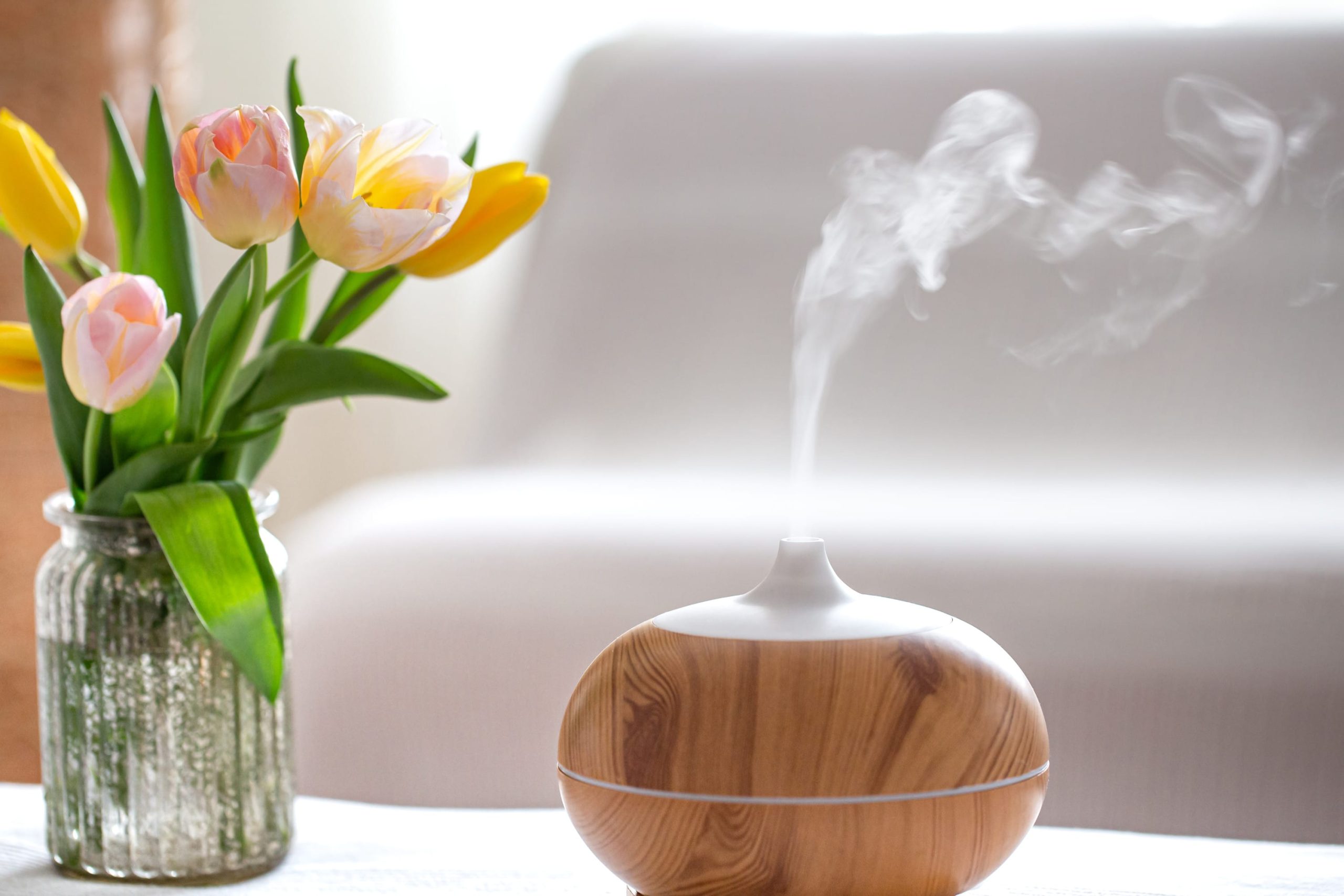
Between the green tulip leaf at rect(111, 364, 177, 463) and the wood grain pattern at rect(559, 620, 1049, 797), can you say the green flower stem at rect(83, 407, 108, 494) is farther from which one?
the wood grain pattern at rect(559, 620, 1049, 797)

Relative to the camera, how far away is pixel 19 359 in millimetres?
740

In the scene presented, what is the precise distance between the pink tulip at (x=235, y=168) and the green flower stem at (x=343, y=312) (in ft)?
0.57

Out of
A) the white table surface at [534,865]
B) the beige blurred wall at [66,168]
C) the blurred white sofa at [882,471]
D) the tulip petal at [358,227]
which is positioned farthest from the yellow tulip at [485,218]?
the beige blurred wall at [66,168]

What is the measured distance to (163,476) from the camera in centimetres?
71

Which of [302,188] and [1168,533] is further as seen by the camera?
[1168,533]

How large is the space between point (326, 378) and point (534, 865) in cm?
28

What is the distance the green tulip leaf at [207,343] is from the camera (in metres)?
0.66

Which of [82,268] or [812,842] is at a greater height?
[82,268]

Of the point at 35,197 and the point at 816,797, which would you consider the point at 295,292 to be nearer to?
the point at 35,197

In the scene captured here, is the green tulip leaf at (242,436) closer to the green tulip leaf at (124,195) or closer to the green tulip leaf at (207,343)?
the green tulip leaf at (207,343)

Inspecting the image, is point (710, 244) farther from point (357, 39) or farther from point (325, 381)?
point (325, 381)

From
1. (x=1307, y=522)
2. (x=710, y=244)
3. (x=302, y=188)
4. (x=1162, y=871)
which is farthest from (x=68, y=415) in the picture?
(x=710, y=244)

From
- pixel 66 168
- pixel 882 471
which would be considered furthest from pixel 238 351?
pixel 66 168

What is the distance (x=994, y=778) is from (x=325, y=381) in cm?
40
